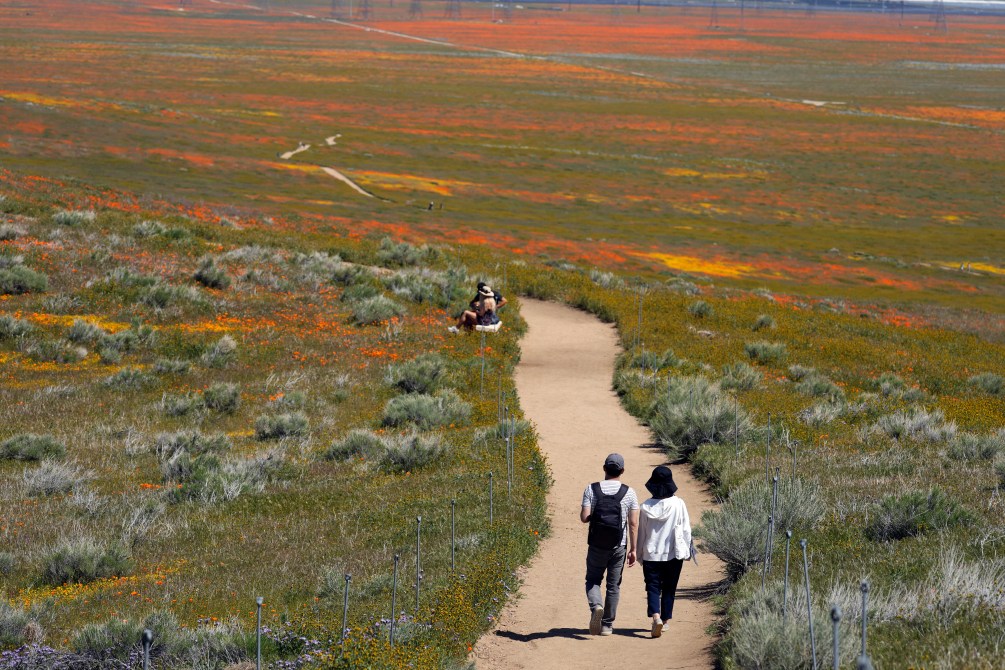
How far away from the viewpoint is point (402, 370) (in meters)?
18.9

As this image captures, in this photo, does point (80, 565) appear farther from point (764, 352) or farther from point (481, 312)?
point (764, 352)

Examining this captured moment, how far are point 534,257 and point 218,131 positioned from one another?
149ft

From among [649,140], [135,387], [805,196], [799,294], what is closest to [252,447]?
[135,387]

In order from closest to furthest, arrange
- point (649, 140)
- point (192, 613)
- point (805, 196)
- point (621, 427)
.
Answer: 1. point (192, 613)
2. point (621, 427)
3. point (805, 196)
4. point (649, 140)

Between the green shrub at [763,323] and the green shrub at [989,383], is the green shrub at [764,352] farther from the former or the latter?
the green shrub at [989,383]

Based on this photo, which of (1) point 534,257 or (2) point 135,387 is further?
(1) point 534,257

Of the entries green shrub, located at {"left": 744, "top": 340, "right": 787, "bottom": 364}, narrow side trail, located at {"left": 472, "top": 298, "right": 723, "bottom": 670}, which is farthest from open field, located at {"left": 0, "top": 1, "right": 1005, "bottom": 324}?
narrow side trail, located at {"left": 472, "top": 298, "right": 723, "bottom": 670}

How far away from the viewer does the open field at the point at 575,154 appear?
50.6 meters

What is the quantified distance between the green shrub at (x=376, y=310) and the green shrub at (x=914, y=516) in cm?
1434

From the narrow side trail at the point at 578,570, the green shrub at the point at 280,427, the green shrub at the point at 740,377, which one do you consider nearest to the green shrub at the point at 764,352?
the green shrub at the point at 740,377

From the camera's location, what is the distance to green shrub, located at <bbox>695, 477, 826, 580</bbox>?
9.87m

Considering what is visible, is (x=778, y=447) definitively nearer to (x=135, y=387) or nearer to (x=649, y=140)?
(x=135, y=387)

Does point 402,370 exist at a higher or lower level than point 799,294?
higher

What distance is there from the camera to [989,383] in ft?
70.9
